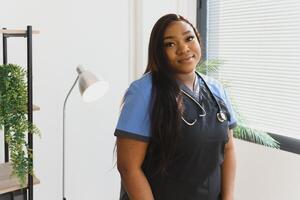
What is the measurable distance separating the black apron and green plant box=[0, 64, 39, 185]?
0.57 metres

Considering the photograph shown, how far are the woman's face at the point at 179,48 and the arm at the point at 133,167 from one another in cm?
35

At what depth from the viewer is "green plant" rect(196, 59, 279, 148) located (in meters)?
2.11

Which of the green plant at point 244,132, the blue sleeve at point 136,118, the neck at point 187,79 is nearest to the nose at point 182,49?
the neck at point 187,79

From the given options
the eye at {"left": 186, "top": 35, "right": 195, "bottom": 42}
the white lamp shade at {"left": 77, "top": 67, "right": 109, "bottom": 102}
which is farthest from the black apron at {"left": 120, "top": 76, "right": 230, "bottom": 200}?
the white lamp shade at {"left": 77, "top": 67, "right": 109, "bottom": 102}

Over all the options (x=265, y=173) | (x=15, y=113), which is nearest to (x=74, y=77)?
(x=15, y=113)

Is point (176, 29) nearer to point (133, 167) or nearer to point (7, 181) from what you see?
point (133, 167)

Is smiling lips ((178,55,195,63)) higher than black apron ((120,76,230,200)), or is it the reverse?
smiling lips ((178,55,195,63))

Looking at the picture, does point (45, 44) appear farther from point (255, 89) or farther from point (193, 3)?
point (255, 89)

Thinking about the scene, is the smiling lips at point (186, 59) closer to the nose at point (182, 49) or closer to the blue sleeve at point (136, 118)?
the nose at point (182, 49)

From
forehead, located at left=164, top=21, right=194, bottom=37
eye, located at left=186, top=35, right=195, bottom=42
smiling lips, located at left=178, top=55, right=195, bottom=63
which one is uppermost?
forehead, located at left=164, top=21, right=194, bottom=37

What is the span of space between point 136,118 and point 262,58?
4.25 ft

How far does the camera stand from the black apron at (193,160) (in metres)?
1.31

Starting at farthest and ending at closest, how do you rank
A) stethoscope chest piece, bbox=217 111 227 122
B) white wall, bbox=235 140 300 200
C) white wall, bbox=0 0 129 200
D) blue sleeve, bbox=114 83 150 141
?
white wall, bbox=0 0 129 200 → white wall, bbox=235 140 300 200 → stethoscope chest piece, bbox=217 111 227 122 → blue sleeve, bbox=114 83 150 141

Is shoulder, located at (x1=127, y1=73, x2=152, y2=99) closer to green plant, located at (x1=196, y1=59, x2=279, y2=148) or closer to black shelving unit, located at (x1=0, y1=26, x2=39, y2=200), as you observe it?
black shelving unit, located at (x1=0, y1=26, x2=39, y2=200)
